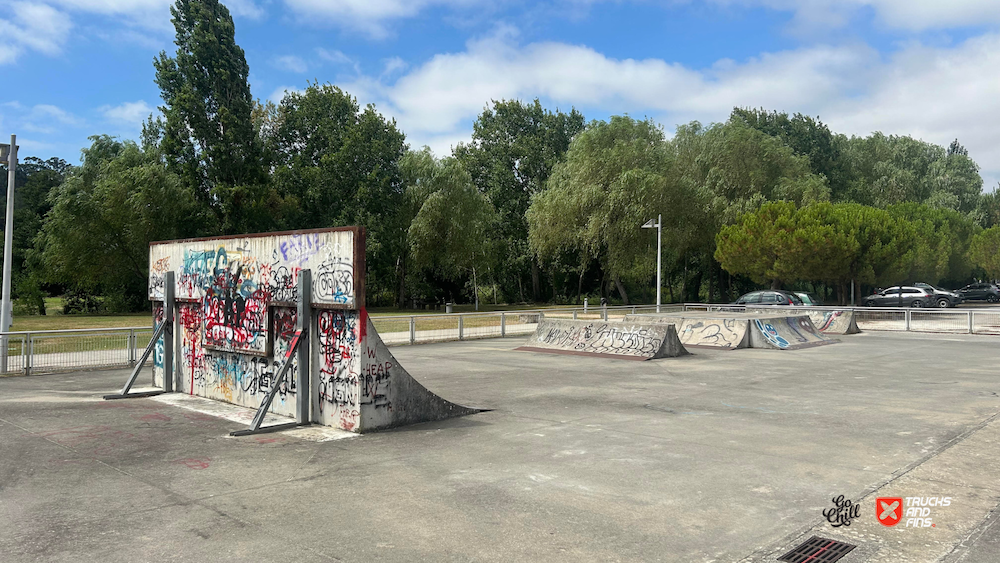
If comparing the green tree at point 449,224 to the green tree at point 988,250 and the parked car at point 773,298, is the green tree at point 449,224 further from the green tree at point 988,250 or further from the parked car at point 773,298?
the green tree at point 988,250

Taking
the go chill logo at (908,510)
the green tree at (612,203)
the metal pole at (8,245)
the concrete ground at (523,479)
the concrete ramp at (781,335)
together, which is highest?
the green tree at (612,203)

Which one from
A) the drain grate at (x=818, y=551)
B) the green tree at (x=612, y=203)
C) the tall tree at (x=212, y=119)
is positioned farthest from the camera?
the tall tree at (x=212, y=119)

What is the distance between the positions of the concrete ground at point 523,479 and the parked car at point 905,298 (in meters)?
35.1

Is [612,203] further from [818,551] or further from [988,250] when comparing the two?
[818,551]

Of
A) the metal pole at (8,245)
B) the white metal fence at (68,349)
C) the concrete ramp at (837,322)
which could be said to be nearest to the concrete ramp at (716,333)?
the concrete ramp at (837,322)

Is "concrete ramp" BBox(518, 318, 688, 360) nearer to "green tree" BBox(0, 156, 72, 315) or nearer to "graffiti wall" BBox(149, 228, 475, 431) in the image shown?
"graffiti wall" BBox(149, 228, 475, 431)

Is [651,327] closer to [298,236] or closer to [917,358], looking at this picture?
[917,358]

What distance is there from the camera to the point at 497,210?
66.4 m

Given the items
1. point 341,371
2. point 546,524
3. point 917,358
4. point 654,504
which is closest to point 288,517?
point 546,524

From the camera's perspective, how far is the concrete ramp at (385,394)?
9062 mm

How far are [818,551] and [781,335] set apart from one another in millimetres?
18083

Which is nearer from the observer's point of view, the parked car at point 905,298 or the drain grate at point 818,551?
the drain grate at point 818,551

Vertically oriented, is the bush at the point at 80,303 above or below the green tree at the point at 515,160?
below

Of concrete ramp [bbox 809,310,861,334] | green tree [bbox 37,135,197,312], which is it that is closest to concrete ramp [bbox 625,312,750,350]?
concrete ramp [bbox 809,310,861,334]
